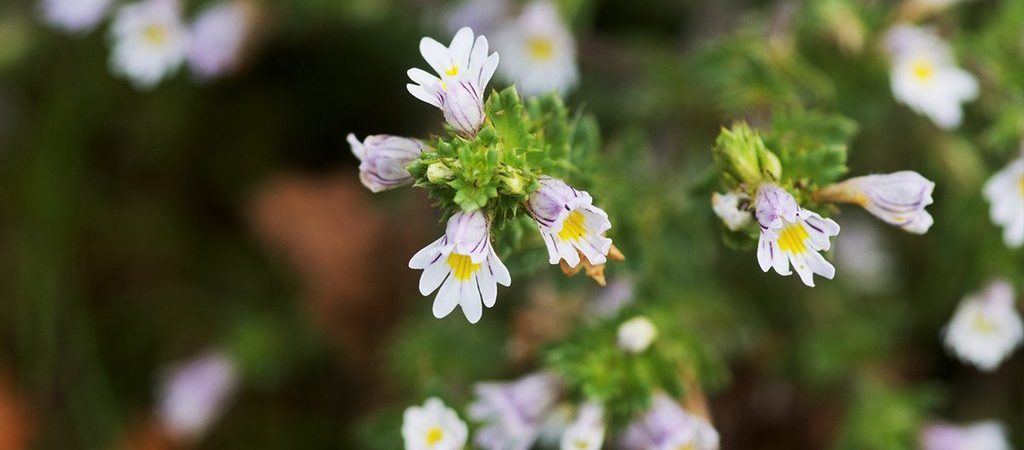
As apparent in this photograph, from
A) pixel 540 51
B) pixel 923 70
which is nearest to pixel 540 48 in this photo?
pixel 540 51

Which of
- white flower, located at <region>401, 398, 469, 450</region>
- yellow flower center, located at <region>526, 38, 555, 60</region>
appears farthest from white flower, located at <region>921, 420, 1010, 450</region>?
yellow flower center, located at <region>526, 38, 555, 60</region>

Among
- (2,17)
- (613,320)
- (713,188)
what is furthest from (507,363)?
(2,17)

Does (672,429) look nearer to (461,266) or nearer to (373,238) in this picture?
(461,266)

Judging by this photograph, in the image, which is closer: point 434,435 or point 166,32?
point 434,435

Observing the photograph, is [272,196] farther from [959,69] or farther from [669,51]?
[959,69]

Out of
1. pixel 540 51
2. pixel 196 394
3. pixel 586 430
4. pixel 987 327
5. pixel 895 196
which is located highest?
pixel 540 51

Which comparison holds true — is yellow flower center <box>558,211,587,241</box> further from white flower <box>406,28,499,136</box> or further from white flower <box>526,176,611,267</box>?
white flower <box>406,28,499,136</box>

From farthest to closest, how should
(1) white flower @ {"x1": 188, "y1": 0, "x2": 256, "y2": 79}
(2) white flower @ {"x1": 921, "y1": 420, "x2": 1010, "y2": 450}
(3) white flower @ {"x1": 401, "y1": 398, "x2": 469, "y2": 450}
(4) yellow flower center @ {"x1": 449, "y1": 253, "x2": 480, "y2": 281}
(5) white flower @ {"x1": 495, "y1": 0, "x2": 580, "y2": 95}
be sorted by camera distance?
(1) white flower @ {"x1": 188, "y1": 0, "x2": 256, "y2": 79} < (5) white flower @ {"x1": 495, "y1": 0, "x2": 580, "y2": 95} < (2) white flower @ {"x1": 921, "y1": 420, "x2": 1010, "y2": 450} < (3) white flower @ {"x1": 401, "y1": 398, "x2": 469, "y2": 450} < (4) yellow flower center @ {"x1": 449, "y1": 253, "x2": 480, "y2": 281}
